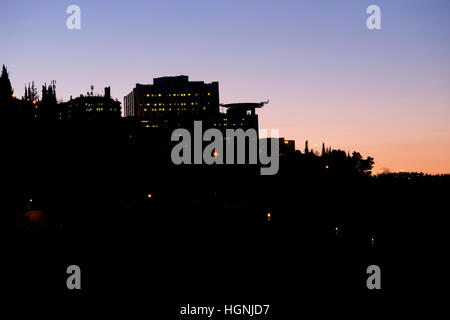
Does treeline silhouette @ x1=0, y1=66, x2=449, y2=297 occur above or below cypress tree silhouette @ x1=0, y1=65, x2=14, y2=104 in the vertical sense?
below

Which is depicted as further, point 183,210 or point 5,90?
point 5,90

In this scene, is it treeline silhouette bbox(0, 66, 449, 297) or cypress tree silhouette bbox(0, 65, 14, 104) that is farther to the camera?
cypress tree silhouette bbox(0, 65, 14, 104)

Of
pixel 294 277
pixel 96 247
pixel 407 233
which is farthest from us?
pixel 407 233

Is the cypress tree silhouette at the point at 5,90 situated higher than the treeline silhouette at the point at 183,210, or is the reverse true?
the cypress tree silhouette at the point at 5,90

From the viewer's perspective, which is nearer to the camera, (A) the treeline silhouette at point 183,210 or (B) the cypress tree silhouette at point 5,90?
(A) the treeline silhouette at point 183,210

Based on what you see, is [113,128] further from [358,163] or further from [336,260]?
[358,163]

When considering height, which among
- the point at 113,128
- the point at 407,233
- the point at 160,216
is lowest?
the point at 407,233

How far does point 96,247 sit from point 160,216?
36.3 feet

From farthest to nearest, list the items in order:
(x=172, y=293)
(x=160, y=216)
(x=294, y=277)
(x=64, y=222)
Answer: (x=160, y=216) → (x=64, y=222) → (x=294, y=277) → (x=172, y=293)

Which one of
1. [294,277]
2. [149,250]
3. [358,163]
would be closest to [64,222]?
[149,250]

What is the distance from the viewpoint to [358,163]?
134 metres

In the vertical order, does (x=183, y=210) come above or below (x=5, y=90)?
below
